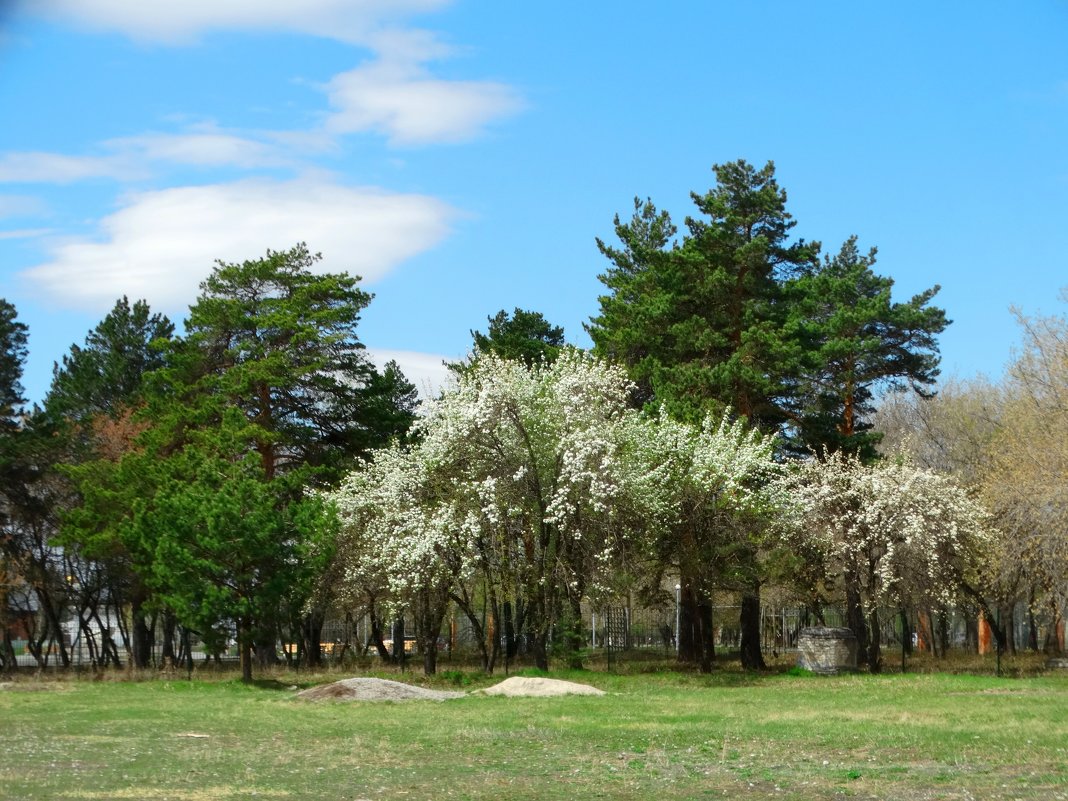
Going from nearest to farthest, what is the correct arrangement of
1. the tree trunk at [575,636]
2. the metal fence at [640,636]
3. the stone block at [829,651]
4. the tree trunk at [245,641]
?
the tree trunk at [245,641]
the tree trunk at [575,636]
the stone block at [829,651]
the metal fence at [640,636]

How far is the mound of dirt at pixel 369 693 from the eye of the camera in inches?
1107

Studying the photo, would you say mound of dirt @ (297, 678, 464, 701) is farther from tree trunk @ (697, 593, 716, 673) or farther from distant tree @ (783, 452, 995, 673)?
distant tree @ (783, 452, 995, 673)

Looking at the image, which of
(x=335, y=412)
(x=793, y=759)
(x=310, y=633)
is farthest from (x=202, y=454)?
(x=793, y=759)

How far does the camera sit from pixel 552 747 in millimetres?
18453

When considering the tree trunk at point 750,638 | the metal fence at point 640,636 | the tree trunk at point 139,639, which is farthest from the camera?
the tree trunk at point 139,639

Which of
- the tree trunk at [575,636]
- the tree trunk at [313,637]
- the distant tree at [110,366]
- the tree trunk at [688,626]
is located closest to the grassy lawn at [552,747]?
the tree trunk at [575,636]

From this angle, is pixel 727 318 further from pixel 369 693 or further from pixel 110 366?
pixel 110 366

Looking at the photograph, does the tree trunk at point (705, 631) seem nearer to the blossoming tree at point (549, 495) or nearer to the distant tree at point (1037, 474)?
the blossoming tree at point (549, 495)

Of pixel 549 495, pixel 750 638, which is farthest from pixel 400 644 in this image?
pixel 549 495

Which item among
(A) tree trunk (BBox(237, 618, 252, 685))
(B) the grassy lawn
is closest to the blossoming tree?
(A) tree trunk (BBox(237, 618, 252, 685))

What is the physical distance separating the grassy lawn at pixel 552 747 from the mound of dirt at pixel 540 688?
0.94m

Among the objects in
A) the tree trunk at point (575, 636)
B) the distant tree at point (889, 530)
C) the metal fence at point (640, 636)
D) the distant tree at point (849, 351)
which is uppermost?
the distant tree at point (849, 351)

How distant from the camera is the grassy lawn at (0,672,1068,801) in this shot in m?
13.9

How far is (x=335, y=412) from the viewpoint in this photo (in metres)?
49.3
